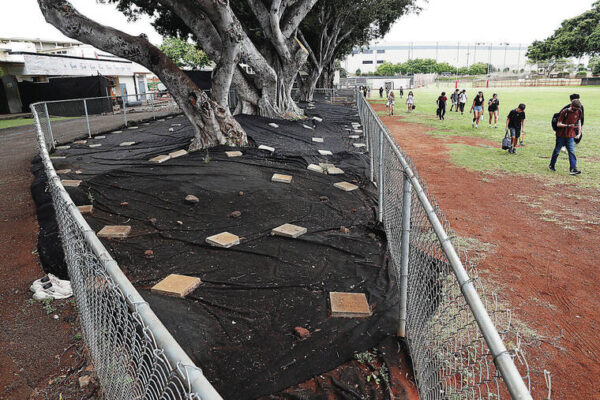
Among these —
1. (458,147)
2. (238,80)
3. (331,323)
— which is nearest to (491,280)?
(331,323)

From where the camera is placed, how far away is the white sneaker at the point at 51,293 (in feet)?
13.6

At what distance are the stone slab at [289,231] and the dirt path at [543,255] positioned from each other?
253 centimetres

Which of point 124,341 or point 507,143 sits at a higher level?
point 124,341

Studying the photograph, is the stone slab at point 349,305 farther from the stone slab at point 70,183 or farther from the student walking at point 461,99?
the student walking at point 461,99

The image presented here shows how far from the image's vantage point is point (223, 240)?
5.04 meters

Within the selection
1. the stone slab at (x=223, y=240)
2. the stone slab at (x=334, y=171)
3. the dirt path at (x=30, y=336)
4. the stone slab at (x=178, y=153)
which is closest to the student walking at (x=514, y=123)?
the stone slab at (x=334, y=171)

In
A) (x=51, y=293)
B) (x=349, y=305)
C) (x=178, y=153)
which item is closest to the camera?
(x=349, y=305)

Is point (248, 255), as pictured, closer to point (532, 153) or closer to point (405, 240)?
point (405, 240)

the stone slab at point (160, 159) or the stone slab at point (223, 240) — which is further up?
the stone slab at point (160, 159)

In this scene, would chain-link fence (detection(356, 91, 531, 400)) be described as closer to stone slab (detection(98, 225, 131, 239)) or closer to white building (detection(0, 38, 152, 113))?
stone slab (detection(98, 225, 131, 239))

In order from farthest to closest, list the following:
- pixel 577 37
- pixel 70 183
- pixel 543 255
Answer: pixel 577 37 < pixel 70 183 < pixel 543 255

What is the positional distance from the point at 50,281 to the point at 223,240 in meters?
2.02

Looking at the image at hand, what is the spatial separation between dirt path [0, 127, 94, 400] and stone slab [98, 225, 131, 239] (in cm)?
86

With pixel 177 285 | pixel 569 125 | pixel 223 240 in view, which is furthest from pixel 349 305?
pixel 569 125
